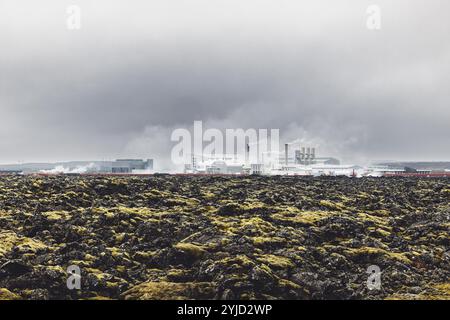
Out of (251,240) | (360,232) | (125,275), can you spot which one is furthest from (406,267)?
(125,275)

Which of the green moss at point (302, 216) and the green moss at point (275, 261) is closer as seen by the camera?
the green moss at point (275, 261)

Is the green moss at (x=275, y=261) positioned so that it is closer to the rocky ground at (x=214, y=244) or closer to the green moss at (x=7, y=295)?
the rocky ground at (x=214, y=244)

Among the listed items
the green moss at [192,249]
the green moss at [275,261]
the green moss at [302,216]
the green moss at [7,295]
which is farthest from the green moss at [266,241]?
the green moss at [7,295]

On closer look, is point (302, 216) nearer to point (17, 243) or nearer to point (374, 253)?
point (374, 253)

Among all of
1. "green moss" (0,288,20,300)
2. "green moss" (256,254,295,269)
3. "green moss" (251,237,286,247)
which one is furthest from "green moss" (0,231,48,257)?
"green moss" (256,254,295,269)

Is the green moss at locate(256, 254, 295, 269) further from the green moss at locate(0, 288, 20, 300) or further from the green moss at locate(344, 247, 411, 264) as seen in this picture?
the green moss at locate(0, 288, 20, 300)

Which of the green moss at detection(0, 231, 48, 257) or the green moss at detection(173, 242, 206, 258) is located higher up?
the green moss at detection(0, 231, 48, 257)

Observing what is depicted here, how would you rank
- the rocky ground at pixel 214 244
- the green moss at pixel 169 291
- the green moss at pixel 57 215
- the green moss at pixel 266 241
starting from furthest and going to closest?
1. the green moss at pixel 57 215
2. the green moss at pixel 266 241
3. the rocky ground at pixel 214 244
4. the green moss at pixel 169 291
